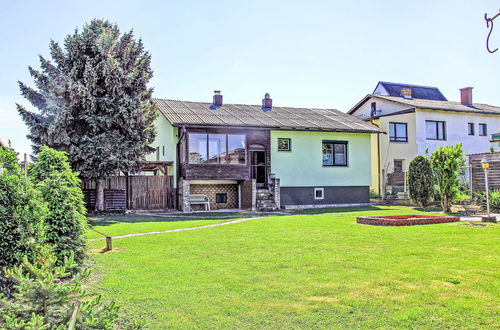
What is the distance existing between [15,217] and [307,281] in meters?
4.19

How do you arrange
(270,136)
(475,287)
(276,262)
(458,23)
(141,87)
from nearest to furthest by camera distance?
(475,287) → (458,23) → (276,262) → (141,87) → (270,136)

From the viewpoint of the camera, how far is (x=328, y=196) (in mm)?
26906

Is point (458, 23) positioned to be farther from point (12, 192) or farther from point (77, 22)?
point (77, 22)

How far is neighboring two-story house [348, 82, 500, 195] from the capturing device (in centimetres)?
3125

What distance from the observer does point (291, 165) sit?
2617 cm

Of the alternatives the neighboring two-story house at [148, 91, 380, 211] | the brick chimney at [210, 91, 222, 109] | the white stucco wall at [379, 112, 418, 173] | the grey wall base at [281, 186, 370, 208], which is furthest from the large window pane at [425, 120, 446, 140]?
the brick chimney at [210, 91, 222, 109]

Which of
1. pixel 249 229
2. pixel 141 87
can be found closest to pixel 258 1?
pixel 249 229

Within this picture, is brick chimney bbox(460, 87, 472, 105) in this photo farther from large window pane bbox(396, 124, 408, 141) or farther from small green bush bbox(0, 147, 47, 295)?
small green bush bbox(0, 147, 47, 295)

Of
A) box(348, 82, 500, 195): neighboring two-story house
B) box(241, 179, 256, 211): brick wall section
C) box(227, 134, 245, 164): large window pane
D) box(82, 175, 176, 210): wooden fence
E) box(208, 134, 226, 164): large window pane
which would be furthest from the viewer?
box(348, 82, 500, 195): neighboring two-story house

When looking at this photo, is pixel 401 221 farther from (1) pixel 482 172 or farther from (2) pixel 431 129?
(2) pixel 431 129

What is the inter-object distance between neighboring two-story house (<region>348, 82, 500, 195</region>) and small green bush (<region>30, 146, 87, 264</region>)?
81.8 feet

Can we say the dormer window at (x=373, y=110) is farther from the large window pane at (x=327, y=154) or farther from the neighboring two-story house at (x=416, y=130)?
the large window pane at (x=327, y=154)

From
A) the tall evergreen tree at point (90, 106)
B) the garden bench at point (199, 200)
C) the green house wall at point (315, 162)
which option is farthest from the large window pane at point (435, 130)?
the tall evergreen tree at point (90, 106)

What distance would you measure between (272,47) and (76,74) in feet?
35.1
